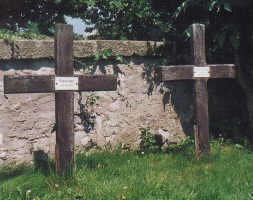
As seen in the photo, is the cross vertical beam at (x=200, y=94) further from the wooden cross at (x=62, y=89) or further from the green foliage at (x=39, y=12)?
the green foliage at (x=39, y=12)

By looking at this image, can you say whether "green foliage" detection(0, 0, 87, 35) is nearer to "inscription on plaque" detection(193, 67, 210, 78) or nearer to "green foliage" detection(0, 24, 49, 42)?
"green foliage" detection(0, 24, 49, 42)

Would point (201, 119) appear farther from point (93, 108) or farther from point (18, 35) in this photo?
point (18, 35)

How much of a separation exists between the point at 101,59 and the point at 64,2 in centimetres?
353

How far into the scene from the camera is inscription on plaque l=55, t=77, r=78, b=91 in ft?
10.5

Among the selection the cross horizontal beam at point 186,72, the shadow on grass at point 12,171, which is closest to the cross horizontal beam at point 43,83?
the cross horizontal beam at point 186,72

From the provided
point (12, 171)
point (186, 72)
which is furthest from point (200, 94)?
point (12, 171)

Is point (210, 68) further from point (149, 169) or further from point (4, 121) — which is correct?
point (4, 121)

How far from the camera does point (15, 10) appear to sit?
7.17 metres

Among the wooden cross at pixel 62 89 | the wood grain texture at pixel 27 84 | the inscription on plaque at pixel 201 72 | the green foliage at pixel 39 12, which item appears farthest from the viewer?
the green foliage at pixel 39 12

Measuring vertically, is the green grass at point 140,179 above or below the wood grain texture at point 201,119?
below

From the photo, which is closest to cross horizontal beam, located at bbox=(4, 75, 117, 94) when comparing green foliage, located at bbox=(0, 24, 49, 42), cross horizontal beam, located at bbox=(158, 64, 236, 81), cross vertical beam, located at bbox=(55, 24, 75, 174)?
cross vertical beam, located at bbox=(55, 24, 75, 174)

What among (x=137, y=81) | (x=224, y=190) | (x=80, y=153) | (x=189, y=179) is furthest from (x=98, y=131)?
(x=224, y=190)

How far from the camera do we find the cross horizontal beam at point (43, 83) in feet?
9.93

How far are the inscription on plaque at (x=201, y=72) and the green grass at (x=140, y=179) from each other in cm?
94
